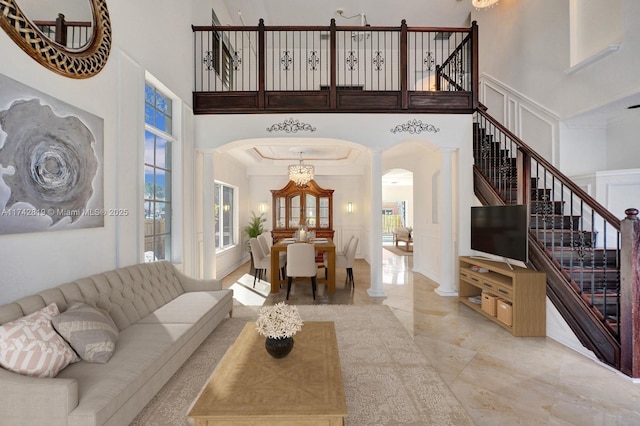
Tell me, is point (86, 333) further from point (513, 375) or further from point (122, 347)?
point (513, 375)

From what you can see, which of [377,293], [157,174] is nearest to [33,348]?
[157,174]

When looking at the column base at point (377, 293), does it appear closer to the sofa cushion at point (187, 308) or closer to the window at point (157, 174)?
the sofa cushion at point (187, 308)

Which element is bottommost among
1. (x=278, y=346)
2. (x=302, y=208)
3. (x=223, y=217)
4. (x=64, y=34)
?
(x=278, y=346)

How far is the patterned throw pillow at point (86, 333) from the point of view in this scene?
5.70 ft

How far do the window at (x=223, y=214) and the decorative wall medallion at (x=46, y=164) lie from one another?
3.74 meters

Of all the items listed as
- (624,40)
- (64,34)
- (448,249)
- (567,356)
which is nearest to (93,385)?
(64,34)

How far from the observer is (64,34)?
2197 mm

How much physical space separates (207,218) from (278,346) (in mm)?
3245

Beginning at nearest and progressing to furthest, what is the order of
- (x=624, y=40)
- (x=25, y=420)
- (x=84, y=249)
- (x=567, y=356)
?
(x=25, y=420) → (x=84, y=249) → (x=567, y=356) → (x=624, y=40)

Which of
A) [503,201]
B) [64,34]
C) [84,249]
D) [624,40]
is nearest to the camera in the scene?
[64,34]

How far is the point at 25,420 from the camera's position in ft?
4.61

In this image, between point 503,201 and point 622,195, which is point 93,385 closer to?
point 503,201

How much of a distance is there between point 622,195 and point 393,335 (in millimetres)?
3369

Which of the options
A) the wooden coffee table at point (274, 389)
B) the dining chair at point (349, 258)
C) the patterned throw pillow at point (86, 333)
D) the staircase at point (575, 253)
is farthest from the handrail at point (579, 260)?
the patterned throw pillow at point (86, 333)
